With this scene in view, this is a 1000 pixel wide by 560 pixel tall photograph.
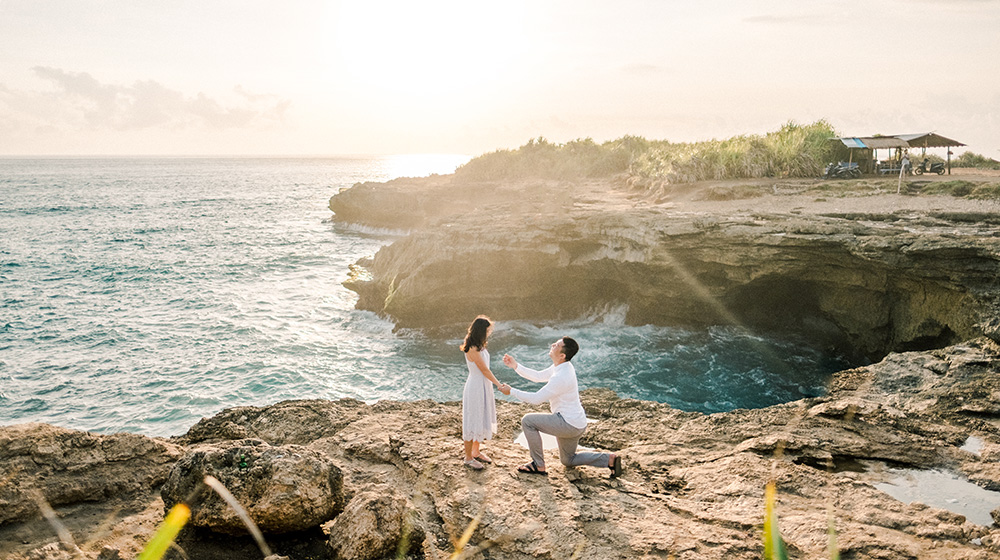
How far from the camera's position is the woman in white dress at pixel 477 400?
5855mm

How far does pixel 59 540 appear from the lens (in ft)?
13.2

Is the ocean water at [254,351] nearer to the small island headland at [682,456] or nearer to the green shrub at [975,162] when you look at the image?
the small island headland at [682,456]

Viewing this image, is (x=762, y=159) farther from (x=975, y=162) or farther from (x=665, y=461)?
(x=665, y=461)

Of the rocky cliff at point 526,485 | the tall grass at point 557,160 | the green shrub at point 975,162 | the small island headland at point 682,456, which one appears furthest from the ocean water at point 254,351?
the green shrub at point 975,162

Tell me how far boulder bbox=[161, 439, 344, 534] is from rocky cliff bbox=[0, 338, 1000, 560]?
15mm

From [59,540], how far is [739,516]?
544 cm

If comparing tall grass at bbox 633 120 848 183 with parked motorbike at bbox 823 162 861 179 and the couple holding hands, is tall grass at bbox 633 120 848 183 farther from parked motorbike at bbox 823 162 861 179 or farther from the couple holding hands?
the couple holding hands

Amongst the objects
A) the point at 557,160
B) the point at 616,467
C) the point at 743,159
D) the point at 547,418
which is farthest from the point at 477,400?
the point at 557,160

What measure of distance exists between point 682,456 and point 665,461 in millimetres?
274

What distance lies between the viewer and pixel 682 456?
6574mm

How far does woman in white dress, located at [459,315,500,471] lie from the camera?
231 inches

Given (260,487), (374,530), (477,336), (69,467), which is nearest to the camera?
(374,530)

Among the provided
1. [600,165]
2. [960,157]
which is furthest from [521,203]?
[960,157]

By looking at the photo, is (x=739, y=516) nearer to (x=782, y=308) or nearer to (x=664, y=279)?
(x=664, y=279)
